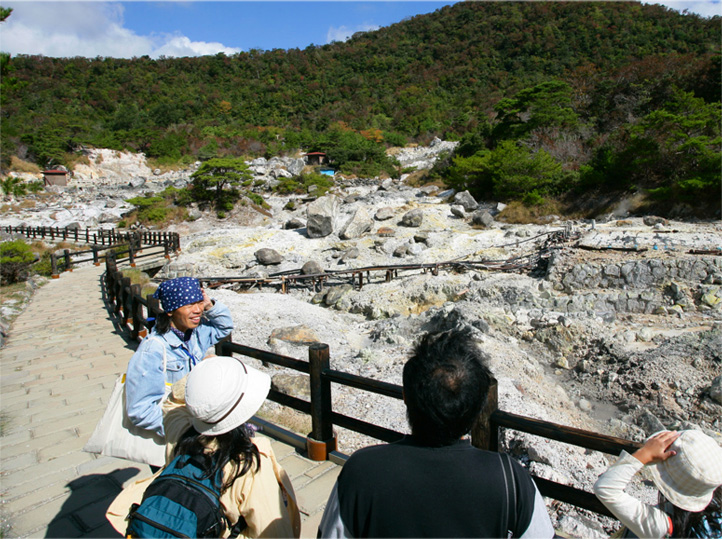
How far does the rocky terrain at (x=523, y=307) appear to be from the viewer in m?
5.71

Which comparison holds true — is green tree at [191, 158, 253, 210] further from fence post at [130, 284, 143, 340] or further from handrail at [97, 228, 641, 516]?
handrail at [97, 228, 641, 516]

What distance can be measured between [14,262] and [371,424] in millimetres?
13273

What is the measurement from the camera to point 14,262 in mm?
12188

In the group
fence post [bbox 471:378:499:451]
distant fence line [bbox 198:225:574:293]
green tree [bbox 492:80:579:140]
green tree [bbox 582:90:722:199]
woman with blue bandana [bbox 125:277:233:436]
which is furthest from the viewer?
green tree [bbox 492:80:579:140]

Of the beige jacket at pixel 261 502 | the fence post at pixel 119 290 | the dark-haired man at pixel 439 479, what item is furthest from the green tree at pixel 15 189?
the dark-haired man at pixel 439 479

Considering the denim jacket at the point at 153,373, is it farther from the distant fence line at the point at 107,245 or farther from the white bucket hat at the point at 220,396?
the distant fence line at the point at 107,245

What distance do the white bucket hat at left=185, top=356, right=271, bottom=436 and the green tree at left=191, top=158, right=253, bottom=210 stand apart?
961 inches

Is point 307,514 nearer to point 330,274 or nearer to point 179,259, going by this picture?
point 330,274

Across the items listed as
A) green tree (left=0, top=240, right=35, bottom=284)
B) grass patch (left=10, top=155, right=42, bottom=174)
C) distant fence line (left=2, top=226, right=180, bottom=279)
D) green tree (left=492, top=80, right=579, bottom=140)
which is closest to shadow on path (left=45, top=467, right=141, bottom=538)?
distant fence line (left=2, top=226, right=180, bottom=279)

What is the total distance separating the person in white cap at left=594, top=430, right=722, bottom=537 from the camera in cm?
133

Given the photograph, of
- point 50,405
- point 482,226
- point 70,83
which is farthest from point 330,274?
point 70,83

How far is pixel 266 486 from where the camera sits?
1646 millimetres

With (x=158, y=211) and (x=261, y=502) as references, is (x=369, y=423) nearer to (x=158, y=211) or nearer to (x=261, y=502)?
(x=261, y=502)

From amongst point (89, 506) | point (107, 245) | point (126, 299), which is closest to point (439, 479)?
point (89, 506)
